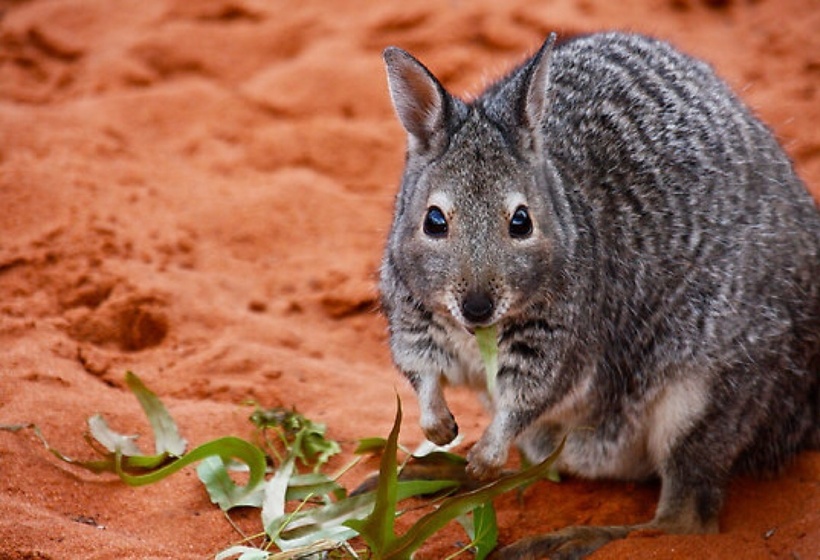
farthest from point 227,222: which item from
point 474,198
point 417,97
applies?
point 474,198

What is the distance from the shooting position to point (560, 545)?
4.19m

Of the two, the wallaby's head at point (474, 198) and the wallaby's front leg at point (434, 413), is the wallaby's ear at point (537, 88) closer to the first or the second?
the wallaby's head at point (474, 198)

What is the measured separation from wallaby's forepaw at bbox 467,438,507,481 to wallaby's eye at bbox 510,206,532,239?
77 cm

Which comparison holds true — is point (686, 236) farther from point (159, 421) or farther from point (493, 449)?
point (159, 421)

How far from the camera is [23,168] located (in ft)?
20.9

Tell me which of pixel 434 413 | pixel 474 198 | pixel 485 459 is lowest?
pixel 485 459

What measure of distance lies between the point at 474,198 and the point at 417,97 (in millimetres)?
462

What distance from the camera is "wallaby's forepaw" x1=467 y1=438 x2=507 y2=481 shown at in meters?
4.14

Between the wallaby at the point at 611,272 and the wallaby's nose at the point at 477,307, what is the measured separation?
0.08ft

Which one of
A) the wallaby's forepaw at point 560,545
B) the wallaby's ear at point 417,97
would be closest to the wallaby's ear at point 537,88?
the wallaby's ear at point 417,97

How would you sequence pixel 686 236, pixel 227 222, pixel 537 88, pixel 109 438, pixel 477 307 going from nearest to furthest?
pixel 477 307
pixel 537 88
pixel 686 236
pixel 109 438
pixel 227 222

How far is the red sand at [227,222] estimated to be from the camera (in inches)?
174

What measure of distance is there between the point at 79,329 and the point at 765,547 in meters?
3.11

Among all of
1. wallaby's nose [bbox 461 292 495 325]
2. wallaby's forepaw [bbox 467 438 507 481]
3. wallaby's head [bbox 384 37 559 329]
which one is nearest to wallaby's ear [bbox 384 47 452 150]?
wallaby's head [bbox 384 37 559 329]
